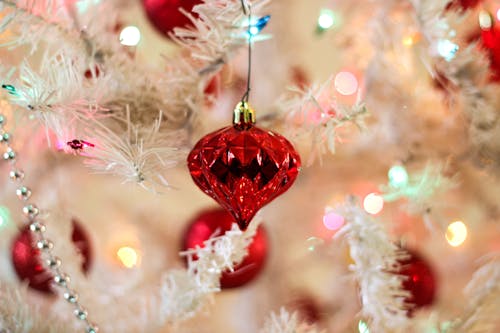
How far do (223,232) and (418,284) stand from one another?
23cm

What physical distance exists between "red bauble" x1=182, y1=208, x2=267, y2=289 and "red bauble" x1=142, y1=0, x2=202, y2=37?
22 centimetres

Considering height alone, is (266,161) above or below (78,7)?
below

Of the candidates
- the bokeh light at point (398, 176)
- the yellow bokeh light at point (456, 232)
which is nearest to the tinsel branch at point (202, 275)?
the bokeh light at point (398, 176)

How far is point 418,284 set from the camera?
0.60 metres

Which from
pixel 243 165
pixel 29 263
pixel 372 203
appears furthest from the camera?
pixel 372 203

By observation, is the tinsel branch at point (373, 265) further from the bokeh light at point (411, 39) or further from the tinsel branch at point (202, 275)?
the bokeh light at point (411, 39)

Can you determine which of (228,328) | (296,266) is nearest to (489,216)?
(296,266)

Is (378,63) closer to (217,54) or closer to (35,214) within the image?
(217,54)

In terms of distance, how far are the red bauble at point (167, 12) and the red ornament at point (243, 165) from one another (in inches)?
6.2

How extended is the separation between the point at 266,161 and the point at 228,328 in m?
0.48

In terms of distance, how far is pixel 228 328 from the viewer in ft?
2.58

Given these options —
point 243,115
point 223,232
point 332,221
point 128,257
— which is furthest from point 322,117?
point 128,257

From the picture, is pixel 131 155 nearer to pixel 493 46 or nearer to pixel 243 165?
pixel 243 165

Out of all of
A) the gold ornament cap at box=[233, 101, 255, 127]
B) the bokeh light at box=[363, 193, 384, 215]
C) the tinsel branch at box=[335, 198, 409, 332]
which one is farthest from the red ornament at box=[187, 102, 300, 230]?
the bokeh light at box=[363, 193, 384, 215]
